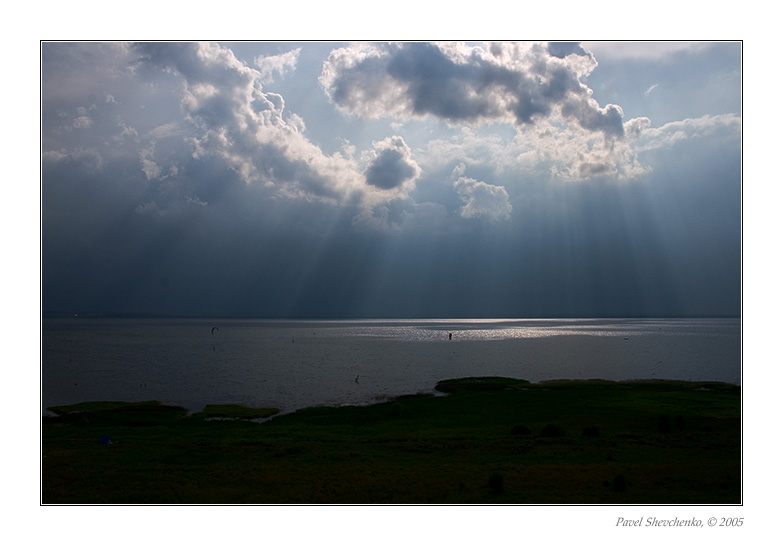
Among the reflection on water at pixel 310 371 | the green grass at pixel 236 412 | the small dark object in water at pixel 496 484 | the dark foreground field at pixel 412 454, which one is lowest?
the reflection on water at pixel 310 371

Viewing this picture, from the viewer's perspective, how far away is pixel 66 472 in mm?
28109

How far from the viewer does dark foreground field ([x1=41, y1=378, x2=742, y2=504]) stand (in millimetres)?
24219

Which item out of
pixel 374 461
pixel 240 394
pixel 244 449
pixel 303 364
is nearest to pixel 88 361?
pixel 303 364

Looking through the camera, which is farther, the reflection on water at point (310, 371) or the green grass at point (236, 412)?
the reflection on water at point (310, 371)

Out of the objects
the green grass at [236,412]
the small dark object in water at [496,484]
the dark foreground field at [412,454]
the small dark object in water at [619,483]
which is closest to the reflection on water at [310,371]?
the green grass at [236,412]

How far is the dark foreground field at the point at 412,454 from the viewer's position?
24.2 m

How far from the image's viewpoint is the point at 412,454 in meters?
32.3

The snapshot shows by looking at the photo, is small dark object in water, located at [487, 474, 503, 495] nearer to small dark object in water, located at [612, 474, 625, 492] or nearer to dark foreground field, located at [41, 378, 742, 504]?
dark foreground field, located at [41, 378, 742, 504]

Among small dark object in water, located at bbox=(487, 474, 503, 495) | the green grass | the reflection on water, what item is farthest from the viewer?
the reflection on water

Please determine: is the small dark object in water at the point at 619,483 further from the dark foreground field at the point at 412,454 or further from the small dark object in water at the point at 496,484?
the small dark object in water at the point at 496,484

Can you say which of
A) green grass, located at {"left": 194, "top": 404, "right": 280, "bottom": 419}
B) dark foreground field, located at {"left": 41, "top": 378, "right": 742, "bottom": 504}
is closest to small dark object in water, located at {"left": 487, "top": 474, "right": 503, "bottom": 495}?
dark foreground field, located at {"left": 41, "top": 378, "right": 742, "bottom": 504}

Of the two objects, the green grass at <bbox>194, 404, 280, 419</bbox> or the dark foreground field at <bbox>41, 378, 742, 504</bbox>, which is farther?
the green grass at <bbox>194, 404, 280, 419</bbox>

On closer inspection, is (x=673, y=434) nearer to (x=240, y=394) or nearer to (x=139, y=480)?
(x=139, y=480)

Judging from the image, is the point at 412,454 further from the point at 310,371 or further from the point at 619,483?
the point at 310,371
